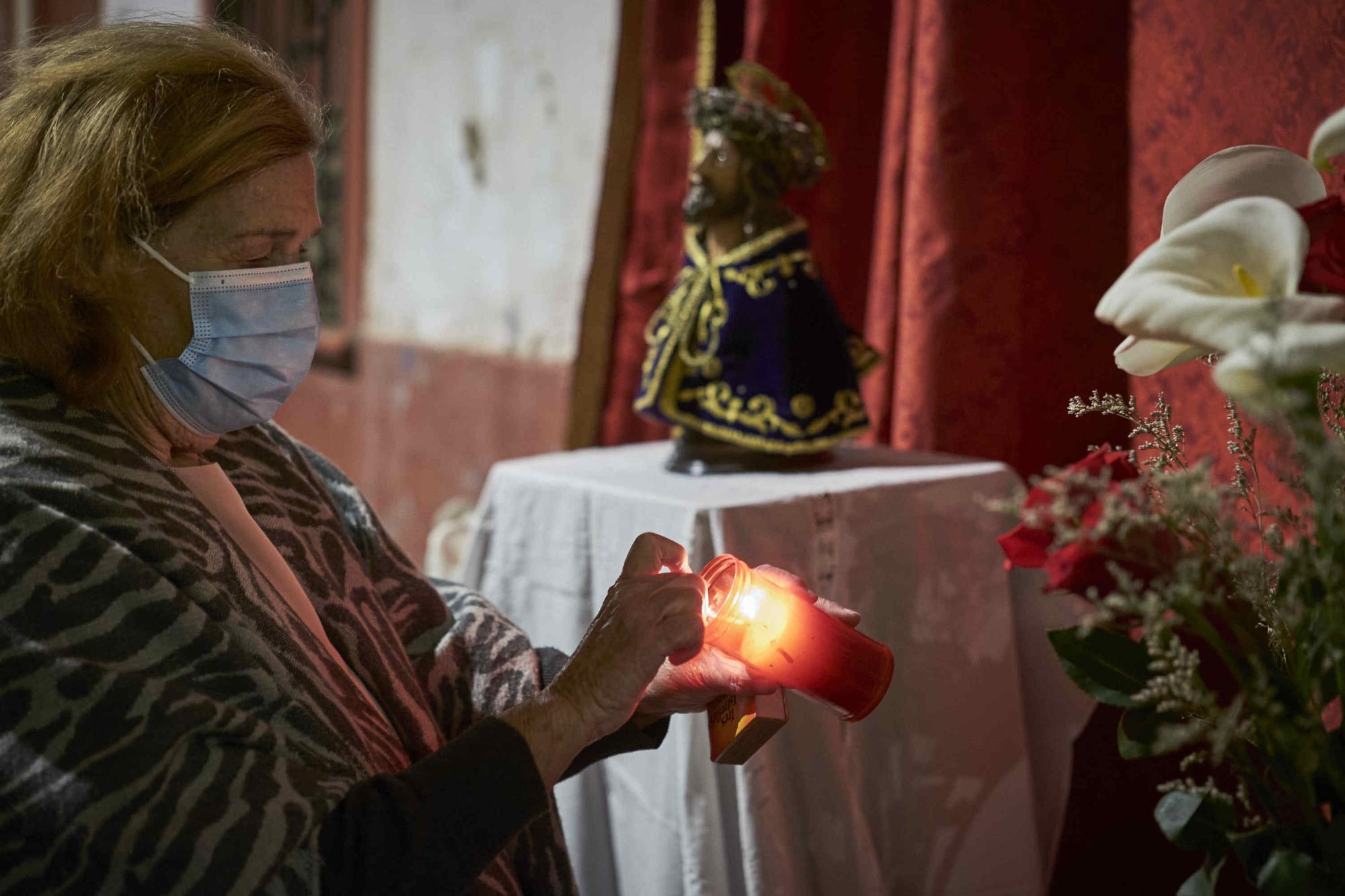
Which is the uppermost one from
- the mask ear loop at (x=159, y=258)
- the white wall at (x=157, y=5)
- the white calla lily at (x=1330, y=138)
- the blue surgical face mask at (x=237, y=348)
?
the white wall at (x=157, y=5)

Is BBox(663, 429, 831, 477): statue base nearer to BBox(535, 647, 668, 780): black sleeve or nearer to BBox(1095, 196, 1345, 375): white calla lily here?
BBox(535, 647, 668, 780): black sleeve

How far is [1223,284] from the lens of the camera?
645mm

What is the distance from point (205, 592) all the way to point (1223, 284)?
0.74 metres

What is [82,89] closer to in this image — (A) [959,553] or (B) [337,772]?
(B) [337,772]

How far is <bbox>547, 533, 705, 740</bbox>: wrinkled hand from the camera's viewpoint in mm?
927

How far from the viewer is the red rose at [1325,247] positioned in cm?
64

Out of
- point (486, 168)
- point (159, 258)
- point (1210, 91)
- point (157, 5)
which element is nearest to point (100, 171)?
point (159, 258)

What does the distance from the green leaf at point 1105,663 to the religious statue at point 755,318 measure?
94 cm

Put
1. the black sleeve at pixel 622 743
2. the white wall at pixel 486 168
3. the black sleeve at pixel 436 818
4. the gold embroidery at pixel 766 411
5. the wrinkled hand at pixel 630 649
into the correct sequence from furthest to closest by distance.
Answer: the white wall at pixel 486 168 < the gold embroidery at pixel 766 411 < the black sleeve at pixel 622 743 < the wrinkled hand at pixel 630 649 < the black sleeve at pixel 436 818

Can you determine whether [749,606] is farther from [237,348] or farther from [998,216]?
[998,216]

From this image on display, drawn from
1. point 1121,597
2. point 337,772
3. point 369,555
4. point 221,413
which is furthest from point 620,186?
point 1121,597

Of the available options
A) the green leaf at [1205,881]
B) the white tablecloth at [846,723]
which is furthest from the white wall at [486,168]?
the green leaf at [1205,881]

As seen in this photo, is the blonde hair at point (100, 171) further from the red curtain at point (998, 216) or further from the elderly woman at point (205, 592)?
the red curtain at point (998, 216)

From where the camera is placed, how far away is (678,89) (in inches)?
95.7
